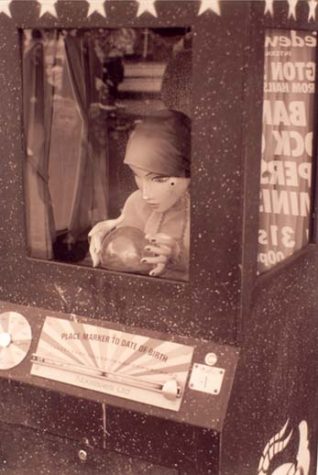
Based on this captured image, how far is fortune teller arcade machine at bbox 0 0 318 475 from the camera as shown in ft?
3.81

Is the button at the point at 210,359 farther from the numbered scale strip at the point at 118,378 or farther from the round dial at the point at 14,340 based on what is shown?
the round dial at the point at 14,340

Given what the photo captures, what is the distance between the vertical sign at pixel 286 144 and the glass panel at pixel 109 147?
0.48 feet

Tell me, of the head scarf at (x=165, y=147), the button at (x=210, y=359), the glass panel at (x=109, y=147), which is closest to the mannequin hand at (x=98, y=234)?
the glass panel at (x=109, y=147)

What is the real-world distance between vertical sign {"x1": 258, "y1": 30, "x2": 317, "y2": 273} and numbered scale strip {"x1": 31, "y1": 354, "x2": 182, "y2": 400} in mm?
259

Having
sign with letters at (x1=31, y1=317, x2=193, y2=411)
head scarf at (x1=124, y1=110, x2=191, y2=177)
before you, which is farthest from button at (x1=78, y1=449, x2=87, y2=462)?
head scarf at (x1=124, y1=110, x2=191, y2=177)

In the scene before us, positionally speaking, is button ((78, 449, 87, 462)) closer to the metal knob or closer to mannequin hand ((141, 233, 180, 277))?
the metal knob

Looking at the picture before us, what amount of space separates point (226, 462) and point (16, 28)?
0.82 m

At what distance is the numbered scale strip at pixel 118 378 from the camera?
1.21 m

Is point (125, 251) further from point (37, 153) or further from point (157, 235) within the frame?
point (37, 153)

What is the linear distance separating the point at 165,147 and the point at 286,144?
0.22 m

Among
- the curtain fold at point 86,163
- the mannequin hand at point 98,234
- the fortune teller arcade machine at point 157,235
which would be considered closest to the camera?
the fortune teller arcade machine at point 157,235

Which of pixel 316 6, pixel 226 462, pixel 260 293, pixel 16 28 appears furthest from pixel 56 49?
pixel 226 462

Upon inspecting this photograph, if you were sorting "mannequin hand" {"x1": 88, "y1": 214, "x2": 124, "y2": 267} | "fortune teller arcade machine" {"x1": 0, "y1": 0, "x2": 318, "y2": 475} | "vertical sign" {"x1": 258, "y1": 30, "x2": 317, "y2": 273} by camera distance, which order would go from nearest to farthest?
"fortune teller arcade machine" {"x1": 0, "y1": 0, "x2": 318, "y2": 475}
"vertical sign" {"x1": 258, "y1": 30, "x2": 317, "y2": 273}
"mannequin hand" {"x1": 88, "y1": 214, "x2": 124, "y2": 267}

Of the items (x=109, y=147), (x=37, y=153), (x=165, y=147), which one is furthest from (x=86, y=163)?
(x=165, y=147)
